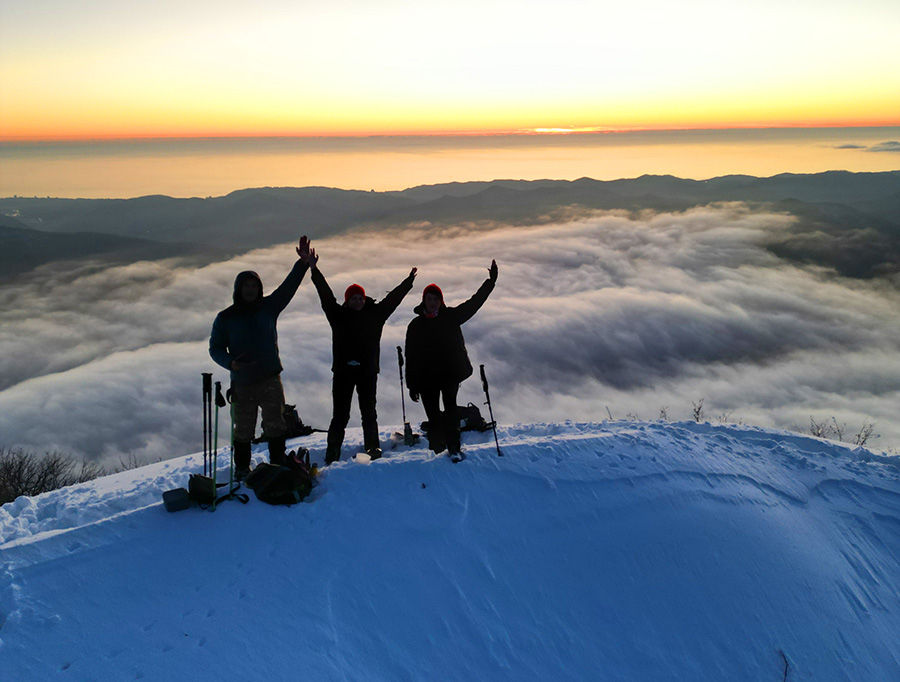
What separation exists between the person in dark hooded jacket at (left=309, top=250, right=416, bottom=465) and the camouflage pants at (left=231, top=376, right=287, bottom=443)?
2.30 ft

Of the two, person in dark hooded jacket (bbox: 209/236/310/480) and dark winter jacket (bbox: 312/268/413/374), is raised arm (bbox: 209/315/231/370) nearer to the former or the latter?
person in dark hooded jacket (bbox: 209/236/310/480)

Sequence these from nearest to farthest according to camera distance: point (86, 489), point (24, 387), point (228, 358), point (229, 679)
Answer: point (229, 679) < point (228, 358) < point (86, 489) < point (24, 387)

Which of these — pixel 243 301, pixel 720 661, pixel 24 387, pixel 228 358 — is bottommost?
pixel 24 387

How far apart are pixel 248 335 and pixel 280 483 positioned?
175 centimetres

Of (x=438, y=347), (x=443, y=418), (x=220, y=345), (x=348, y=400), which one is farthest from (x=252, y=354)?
(x=443, y=418)

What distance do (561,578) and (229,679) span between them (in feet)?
9.77

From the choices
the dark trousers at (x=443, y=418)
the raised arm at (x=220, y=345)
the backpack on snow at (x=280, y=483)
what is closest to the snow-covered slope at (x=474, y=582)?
the backpack on snow at (x=280, y=483)

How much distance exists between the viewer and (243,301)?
605 centimetres

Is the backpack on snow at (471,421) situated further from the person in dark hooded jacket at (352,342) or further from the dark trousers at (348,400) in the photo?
the person in dark hooded jacket at (352,342)

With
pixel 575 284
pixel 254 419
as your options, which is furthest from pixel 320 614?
pixel 575 284

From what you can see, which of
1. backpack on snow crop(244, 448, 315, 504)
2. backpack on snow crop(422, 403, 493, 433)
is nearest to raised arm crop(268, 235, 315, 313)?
backpack on snow crop(244, 448, 315, 504)

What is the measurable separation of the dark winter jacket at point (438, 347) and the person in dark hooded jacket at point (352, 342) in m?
0.44

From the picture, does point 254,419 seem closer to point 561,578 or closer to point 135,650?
point 135,650

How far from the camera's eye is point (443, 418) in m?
7.04
